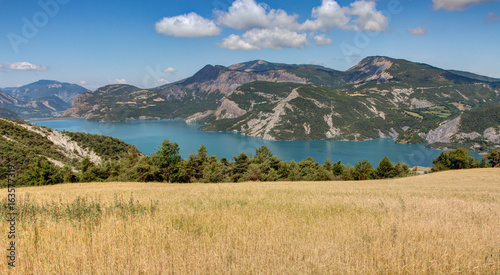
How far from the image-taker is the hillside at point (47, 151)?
153ft

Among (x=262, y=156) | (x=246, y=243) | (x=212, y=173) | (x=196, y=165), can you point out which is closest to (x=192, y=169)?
(x=196, y=165)

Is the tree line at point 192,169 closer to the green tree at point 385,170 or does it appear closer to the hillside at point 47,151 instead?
the green tree at point 385,170

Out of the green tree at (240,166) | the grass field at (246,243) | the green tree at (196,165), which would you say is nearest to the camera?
the grass field at (246,243)

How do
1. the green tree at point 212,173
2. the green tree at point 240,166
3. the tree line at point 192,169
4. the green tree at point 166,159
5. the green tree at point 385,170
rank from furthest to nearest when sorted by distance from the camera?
1. the green tree at point 385,170
2. the green tree at point 240,166
3. the green tree at point 212,173
4. the tree line at point 192,169
5. the green tree at point 166,159

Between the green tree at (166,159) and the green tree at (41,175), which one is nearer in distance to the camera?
the green tree at (41,175)

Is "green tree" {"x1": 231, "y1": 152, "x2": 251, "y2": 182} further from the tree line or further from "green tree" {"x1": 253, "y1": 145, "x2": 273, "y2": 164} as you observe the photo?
"green tree" {"x1": 253, "y1": 145, "x2": 273, "y2": 164}

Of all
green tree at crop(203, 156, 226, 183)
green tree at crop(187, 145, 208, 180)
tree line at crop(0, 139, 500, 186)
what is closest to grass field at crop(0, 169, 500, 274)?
tree line at crop(0, 139, 500, 186)

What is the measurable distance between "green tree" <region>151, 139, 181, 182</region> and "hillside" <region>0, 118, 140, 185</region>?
1570cm

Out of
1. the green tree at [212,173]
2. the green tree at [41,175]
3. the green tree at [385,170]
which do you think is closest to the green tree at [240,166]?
the green tree at [212,173]

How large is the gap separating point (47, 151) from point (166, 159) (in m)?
52.5

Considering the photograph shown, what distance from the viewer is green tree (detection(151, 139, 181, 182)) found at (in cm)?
4431

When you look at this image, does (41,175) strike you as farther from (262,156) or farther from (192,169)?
(262,156)

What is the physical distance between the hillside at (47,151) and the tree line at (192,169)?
24 centimetres

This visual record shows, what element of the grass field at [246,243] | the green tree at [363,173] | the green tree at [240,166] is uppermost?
the grass field at [246,243]
